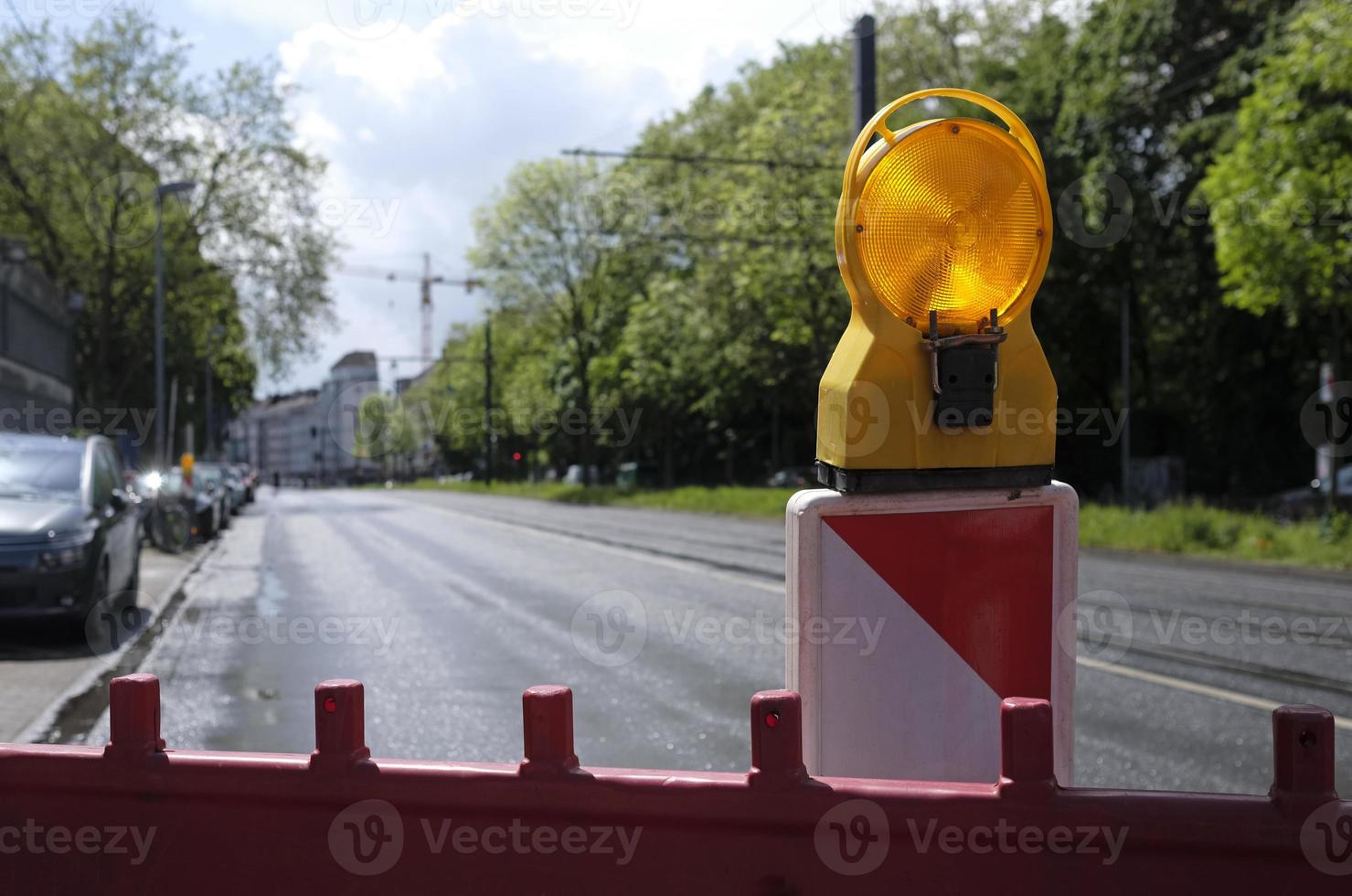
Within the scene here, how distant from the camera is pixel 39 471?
1062 cm

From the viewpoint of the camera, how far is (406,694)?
25.3ft

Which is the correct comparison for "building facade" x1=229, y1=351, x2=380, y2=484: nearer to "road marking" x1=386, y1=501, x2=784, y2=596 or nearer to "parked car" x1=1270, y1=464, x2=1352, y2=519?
"road marking" x1=386, y1=501, x2=784, y2=596

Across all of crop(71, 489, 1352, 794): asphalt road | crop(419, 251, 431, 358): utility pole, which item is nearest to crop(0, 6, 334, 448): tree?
crop(71, 489, 1352, 794): asphalt road

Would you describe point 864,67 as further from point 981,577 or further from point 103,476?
point 981,577

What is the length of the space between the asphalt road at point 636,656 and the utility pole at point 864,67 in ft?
19.6

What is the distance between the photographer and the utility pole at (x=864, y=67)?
610 inches

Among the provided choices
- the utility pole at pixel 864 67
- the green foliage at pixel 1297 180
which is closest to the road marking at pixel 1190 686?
the utility pole at pixel 864 67

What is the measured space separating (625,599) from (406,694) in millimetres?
5058

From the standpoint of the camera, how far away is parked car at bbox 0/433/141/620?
31.0 ft

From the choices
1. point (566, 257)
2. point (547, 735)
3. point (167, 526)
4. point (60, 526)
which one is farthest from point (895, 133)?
point (566, 257)

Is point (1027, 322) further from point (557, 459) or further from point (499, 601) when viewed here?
point (557, 459)

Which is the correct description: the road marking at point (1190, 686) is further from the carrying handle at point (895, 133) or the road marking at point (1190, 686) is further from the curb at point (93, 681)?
the curb at point (93, 681)

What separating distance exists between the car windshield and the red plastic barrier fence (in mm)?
9093

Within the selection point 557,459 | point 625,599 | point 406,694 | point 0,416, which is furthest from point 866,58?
point 557,459
